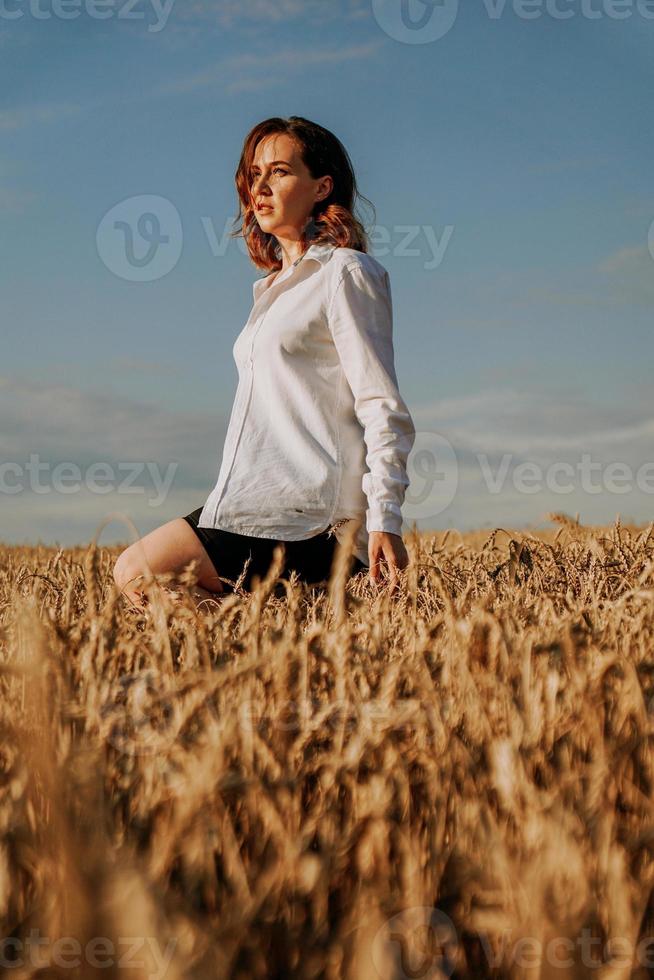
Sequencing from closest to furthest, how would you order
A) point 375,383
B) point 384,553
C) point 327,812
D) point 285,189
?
1. point 327,812
2. point 384,553
3. point 375,383
4. point 285,189

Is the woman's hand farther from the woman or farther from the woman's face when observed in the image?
the woman's face

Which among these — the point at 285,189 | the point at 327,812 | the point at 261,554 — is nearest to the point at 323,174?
the point at 285,189

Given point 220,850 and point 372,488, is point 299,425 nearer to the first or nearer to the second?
point 372,488

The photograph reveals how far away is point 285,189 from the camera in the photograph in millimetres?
3701

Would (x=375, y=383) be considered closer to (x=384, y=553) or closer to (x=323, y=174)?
(x=384, y=553)

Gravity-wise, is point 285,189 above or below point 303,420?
above

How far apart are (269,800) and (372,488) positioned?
2074 mm

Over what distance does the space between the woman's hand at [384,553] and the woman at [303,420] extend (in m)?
0.21

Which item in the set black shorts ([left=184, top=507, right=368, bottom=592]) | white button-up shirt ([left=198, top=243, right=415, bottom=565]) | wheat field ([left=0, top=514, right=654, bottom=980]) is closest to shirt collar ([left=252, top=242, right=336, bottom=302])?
white button-up shirt ([left=198, top=243, right=415, bottom=565])

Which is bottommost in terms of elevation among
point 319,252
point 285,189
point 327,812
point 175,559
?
point 327,812

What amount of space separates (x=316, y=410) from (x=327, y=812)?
233cm

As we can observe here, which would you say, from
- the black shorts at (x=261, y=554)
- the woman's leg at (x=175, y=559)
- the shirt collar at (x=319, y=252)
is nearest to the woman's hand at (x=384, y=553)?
the black shorts at (x=261, y=554)

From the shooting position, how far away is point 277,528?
3.41 meters

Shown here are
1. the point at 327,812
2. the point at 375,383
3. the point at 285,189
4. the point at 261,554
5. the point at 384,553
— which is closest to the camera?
the point at 327,812
